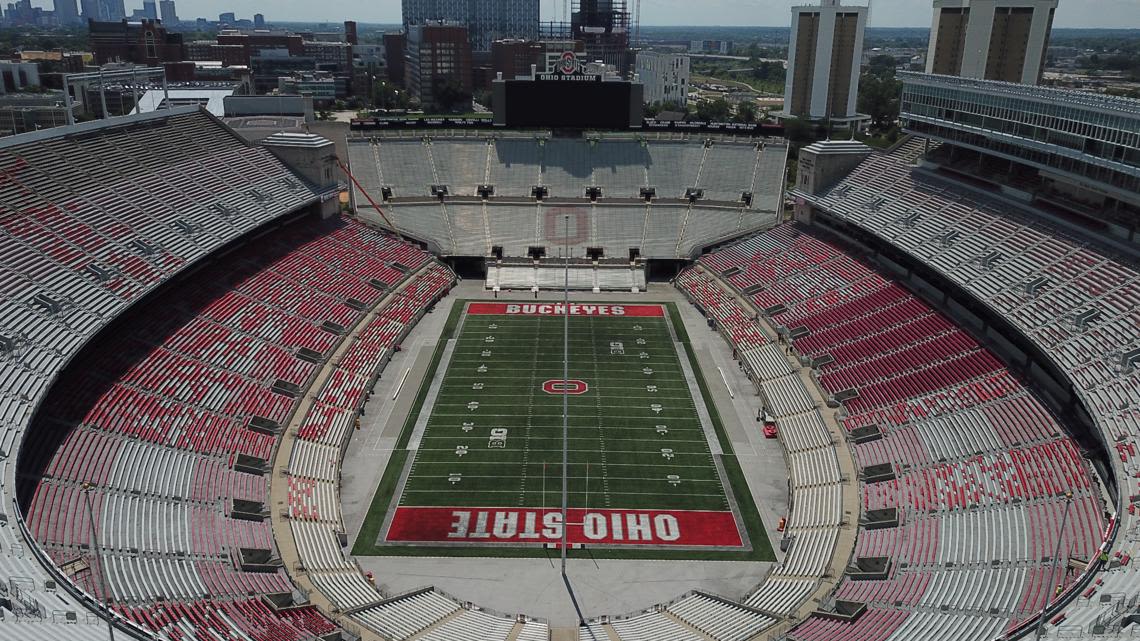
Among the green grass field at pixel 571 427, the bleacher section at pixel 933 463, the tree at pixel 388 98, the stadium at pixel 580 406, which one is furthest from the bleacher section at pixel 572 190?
the tree at pixel 388 98

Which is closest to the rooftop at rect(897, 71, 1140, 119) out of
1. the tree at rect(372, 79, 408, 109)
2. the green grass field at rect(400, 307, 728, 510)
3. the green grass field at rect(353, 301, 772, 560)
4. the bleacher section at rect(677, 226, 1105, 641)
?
the bleacher section at rect(677, 226, 1105, 641)

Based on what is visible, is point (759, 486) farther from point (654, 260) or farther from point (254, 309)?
point (654, 260)

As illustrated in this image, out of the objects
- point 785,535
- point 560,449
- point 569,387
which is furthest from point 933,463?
point 569,387

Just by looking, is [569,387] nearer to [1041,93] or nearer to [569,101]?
[1041,93]

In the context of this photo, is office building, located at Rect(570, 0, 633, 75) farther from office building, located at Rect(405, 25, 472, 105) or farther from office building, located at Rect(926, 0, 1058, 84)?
office building, located at Rect(926, 0, 1058, 84)

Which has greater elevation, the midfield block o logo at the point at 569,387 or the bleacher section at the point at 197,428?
the bleacher section at the point at 197,428

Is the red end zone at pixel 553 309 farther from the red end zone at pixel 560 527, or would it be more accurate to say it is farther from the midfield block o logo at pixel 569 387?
the red end zone at pixel 560 527
